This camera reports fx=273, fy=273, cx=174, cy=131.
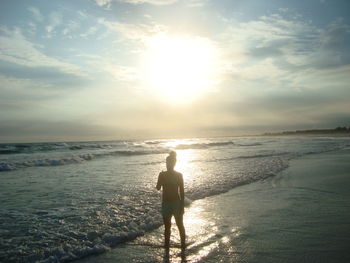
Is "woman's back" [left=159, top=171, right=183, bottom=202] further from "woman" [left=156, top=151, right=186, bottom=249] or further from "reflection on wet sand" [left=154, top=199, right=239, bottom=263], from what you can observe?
"reflection on wet sand" [left=154, top=199, right=239, bottom=263]

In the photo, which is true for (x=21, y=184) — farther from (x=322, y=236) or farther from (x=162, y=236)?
(x=322, y=236)

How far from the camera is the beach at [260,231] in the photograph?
516cm

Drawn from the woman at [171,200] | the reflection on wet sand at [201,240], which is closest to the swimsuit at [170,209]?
the woman at [171,200]

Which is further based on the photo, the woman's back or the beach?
the woman's back

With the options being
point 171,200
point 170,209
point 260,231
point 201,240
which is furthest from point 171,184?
point 260,231

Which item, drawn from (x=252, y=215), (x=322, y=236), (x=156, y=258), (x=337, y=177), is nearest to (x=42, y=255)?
(x=156, y=258)

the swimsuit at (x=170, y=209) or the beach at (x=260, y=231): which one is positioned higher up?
the swimsuit at (x=170, y=209)

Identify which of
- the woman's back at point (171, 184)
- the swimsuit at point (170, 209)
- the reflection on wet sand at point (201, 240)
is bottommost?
the reflection on wet sand at point (201, 240)

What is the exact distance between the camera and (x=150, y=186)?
12391 millimetres

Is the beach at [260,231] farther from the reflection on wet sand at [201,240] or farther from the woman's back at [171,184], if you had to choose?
the woman's back at [171,184]

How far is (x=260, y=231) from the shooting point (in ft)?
20.9

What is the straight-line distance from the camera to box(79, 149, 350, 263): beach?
5.16 meters

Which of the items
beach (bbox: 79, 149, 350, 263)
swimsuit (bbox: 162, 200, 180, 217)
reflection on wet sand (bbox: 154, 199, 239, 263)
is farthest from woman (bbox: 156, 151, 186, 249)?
beach (bbox: 79, 149, 350, 263)

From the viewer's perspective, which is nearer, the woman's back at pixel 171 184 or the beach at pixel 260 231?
the beach at pixel 260 231
